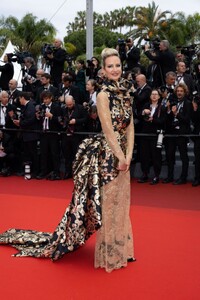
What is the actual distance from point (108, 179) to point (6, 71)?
20.7 ft

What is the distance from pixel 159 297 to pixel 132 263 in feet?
1.99

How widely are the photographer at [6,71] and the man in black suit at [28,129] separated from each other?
1.84 metres

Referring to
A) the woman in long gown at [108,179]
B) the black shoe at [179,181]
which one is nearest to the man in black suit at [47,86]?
the black shoe at [179,181]

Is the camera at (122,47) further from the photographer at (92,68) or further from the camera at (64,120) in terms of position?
the camera at (64,120)

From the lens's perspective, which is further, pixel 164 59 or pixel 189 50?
pixel 189 50

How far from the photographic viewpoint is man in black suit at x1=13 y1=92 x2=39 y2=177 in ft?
23.5

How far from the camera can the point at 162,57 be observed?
25.1 ft

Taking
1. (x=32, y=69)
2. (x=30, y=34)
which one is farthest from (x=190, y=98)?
(x=30, y=34)

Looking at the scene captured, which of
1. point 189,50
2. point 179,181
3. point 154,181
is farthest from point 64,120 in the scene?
point 189,50

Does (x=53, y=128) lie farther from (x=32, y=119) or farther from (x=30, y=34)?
(x=30, y=34)

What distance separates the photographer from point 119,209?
3.29 meters

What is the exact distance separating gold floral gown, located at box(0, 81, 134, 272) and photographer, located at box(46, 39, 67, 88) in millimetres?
5443

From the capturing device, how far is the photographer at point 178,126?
250 inches

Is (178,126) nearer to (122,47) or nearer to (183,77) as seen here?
(183,77)
